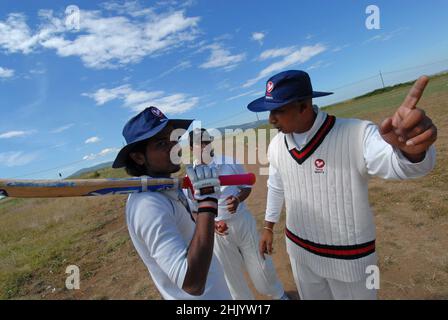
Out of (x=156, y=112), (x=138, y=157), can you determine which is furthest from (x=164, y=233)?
(x=156, y=112)

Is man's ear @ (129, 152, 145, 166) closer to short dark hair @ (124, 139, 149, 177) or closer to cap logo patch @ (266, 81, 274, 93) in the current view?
short dark hair @ (124, 139, 149, 177)

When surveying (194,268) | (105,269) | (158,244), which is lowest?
(105,269)

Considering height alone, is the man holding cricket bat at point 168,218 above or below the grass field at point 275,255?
above

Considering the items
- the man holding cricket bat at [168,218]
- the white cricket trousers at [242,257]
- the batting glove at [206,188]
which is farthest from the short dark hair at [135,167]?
the white cricket trousers at [242,257]

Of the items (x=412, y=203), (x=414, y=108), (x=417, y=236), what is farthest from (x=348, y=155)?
(x=412, y=203)

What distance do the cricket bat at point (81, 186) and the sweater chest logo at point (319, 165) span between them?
903 mm

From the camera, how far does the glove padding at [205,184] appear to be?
1.55m

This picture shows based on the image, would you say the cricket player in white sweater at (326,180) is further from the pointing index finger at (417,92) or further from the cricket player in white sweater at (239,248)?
the cricket player in white sweater at (239,248)

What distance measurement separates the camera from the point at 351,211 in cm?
196

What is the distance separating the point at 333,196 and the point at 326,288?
0.88 m

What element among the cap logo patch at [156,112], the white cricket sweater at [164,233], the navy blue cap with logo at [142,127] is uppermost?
the cap logo patch at [156,112]

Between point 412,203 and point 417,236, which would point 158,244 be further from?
point 412,203

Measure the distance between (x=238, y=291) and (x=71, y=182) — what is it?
92.9 inches
